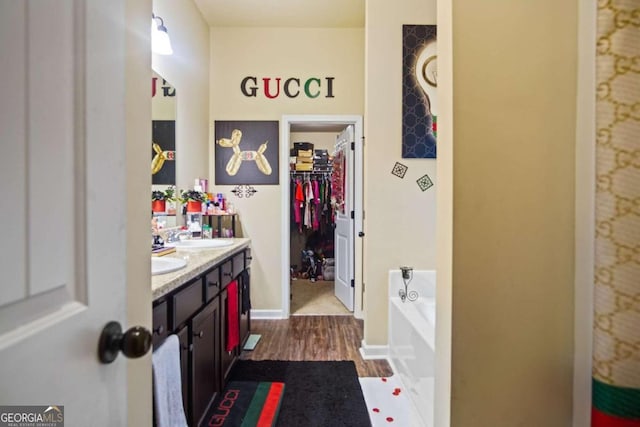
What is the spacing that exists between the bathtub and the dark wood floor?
0.26 meters

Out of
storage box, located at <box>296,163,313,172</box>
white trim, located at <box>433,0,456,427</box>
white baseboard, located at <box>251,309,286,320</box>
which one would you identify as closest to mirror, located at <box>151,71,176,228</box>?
white baseboard, located at <box>251,309,286,320</box>

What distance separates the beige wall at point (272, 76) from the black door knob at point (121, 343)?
2.88 metres

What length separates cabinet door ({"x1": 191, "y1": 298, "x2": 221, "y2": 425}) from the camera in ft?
4.85

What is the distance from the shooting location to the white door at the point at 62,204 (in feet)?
1.24

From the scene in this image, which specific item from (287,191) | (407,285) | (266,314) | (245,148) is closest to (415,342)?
(407,285)

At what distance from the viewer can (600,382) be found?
2.48 ft

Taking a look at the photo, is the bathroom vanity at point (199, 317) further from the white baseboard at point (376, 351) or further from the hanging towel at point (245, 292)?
the white baseboard at point (376, 351)

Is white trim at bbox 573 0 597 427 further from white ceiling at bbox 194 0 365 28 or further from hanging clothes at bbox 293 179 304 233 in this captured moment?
hanging clothes at bbox 293 179 304 233

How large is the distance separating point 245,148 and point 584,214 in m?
3.07

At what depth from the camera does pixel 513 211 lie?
854mm

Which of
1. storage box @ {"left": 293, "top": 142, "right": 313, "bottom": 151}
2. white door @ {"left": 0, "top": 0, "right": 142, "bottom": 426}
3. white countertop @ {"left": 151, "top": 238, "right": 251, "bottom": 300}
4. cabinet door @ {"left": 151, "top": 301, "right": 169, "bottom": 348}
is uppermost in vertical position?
storage box @ {"left": 293, "top": 142, "right": 313, "bottom": 151}

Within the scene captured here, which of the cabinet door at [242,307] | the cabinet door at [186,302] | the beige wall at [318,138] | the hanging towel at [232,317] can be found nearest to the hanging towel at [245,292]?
the cabinet door at [242,307]

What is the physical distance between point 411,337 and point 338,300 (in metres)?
2.08

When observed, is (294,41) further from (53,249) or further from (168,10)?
(53,249)
